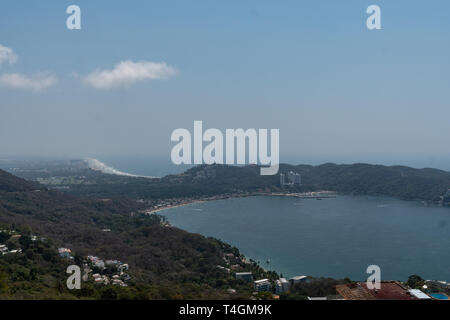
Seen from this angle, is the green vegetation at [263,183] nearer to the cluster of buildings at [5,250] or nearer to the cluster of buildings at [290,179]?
the cluster of buildings at [290,179]

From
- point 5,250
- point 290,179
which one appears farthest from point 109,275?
point 290,179

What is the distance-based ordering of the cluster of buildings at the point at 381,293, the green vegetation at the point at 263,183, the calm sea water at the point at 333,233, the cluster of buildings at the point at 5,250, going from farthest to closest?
the green vegetation at the point at 263,183
the calm sea water at the point at 333,233
the cluster of buildings at the point at 5,250
the cluster of buildings at the point at 381,293

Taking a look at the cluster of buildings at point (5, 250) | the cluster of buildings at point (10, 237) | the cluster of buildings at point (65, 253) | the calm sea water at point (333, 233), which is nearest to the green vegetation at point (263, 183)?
the calm sea water at point (333, 233)

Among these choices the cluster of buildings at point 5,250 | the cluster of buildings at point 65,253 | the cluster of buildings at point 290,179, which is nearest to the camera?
the cluster of buildings at point 5,250

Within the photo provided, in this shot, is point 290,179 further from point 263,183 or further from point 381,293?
point 381,293

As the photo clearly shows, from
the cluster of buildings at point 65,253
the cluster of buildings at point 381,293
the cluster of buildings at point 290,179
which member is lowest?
the cluster of buildings at point 65,253

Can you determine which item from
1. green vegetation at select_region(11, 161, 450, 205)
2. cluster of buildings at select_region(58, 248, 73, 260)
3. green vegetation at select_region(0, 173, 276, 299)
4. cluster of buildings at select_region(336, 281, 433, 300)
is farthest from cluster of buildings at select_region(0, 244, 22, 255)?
green vegetation at select_region(11, 161, 450, 205)
